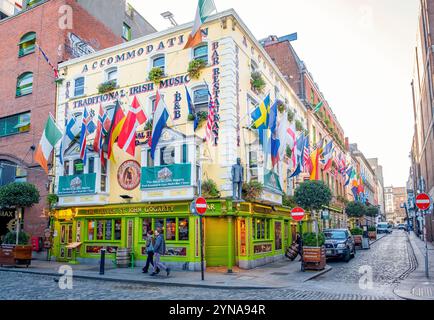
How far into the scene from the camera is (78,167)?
864 inches

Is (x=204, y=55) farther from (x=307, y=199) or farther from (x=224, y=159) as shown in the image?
(x=307, y=199)

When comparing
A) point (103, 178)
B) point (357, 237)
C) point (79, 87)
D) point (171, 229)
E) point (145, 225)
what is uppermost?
point (79, 87)

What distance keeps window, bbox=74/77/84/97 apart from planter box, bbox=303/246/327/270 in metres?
15.7

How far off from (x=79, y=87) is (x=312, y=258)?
1642cm

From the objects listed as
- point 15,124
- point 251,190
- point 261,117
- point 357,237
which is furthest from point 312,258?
point 15,124

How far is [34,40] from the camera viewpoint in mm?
25922

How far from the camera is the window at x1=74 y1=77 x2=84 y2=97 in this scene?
76.9 ft

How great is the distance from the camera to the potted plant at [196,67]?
19.4 metres

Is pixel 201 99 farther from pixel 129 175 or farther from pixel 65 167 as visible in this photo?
pixel 65 167

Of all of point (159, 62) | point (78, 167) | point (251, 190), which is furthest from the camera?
point (78, 167)

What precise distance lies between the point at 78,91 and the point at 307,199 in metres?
14.9

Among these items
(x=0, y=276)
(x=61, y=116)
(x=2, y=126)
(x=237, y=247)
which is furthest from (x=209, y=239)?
(x=2, y=126)

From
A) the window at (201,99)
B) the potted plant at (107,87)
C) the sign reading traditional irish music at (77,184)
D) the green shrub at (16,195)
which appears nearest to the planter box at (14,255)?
the green shrub at (16,195)

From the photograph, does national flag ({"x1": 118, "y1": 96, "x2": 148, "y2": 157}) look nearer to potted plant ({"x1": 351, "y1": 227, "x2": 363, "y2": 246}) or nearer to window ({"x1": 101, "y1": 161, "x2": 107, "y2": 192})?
window ({"x1": 101, "y1": 161, "x2": 107, "y2": 192})
